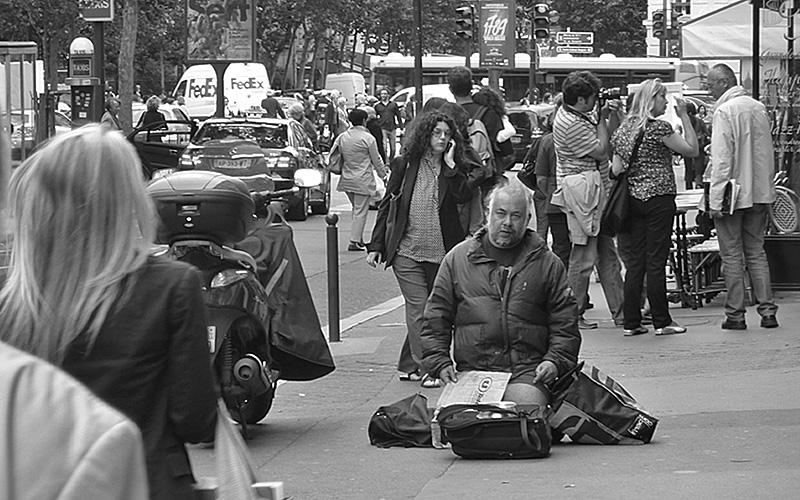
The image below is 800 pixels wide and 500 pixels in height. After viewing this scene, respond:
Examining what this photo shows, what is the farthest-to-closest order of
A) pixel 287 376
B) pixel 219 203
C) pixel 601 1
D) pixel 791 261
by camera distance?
pixel 601 1 → pixel 791 261 → pixel 287 376 → pixel 219 203

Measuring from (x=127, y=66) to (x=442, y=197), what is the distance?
28204mm

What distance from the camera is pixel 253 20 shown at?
3103 cm

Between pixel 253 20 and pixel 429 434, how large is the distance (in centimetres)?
2446

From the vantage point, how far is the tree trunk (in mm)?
35250

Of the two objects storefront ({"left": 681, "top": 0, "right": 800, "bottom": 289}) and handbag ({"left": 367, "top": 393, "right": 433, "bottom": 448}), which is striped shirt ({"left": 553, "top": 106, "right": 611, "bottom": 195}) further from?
handbag ({"left": 367, "top": 393, "right": 433, "bottom": 448})

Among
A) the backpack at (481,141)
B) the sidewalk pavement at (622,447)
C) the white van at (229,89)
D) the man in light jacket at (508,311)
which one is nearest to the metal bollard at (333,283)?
the sidewalk pavement at (622,447)

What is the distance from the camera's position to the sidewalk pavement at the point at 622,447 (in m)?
6.35

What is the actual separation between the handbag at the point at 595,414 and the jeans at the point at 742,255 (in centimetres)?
402

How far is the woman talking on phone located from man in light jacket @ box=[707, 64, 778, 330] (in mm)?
2435

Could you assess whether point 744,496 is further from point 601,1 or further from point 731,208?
point 601,1

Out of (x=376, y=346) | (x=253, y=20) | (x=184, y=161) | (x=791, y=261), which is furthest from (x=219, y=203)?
(x=253, y=20)

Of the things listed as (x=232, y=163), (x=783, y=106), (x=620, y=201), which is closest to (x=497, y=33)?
(x=232, y=163)

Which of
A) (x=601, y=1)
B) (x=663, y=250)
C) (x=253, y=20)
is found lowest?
(x=663, y=250)

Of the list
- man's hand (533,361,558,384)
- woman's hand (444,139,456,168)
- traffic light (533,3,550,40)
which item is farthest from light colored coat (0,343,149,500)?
traffic light (533,3,550,40)
